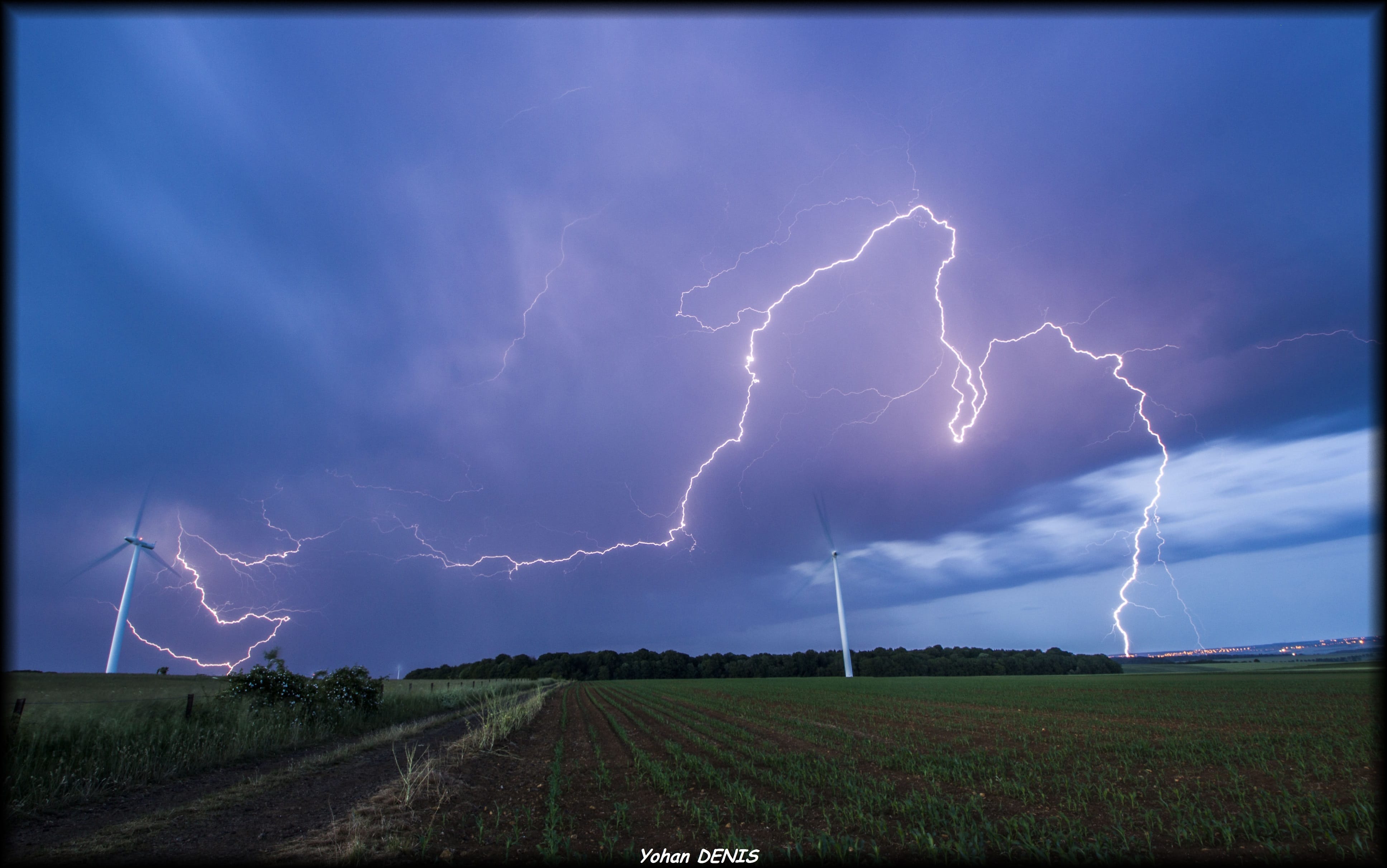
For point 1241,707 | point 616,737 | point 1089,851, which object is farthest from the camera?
point 1241,707

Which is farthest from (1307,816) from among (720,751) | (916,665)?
(916,665)

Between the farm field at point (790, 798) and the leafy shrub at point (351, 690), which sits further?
the leafy shrub at point (351, 690)

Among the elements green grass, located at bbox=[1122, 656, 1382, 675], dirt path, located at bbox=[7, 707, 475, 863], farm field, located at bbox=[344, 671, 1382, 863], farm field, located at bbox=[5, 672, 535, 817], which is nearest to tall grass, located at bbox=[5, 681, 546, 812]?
farm field, located at bbox=[5, 672, 535, 817]

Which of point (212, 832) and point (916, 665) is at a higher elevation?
point (212, 832)

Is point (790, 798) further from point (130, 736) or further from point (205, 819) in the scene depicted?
point (130, 736)

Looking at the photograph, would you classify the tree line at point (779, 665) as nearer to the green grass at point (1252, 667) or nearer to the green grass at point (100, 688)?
the green grass at point (1252, 667)

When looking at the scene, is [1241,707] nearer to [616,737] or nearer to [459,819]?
[616,737]

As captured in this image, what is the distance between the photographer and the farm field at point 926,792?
7.14 meters

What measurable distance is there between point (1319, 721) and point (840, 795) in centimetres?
2137

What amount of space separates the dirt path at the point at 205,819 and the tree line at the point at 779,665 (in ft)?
284

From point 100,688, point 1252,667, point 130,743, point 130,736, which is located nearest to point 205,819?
point 130,743

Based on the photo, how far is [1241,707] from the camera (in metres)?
24.2

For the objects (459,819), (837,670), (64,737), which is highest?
(64,737)

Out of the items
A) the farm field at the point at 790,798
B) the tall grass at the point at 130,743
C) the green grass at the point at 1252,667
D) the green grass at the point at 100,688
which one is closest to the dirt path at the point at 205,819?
the farm field at the point at 790,798
